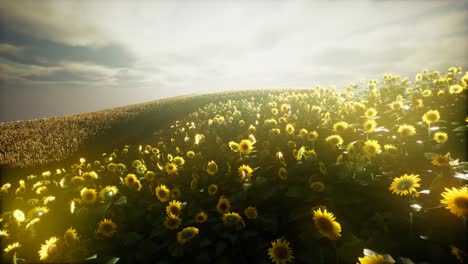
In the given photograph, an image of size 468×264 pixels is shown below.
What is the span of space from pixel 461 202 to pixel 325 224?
1040 millimetres

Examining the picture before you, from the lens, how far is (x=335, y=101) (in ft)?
25.1

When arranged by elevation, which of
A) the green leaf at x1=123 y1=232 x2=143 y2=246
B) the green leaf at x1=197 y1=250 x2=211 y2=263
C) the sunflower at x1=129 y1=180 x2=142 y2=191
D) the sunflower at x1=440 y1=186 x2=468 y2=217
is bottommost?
the green leaf at x1=197 y1=250 x2=211 y2=263

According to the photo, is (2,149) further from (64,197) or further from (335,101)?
(335,101)

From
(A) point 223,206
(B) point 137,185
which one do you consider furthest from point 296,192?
(B) point 137,185

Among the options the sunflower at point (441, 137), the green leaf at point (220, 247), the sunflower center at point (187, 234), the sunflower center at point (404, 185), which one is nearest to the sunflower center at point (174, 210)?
the sunflower center at point (187, 234)

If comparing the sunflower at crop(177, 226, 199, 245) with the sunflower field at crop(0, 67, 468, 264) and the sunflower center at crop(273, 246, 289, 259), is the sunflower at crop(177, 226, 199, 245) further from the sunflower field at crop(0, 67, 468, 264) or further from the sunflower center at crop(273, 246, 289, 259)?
the sunflower center at crop(273, 246, 289, 259)

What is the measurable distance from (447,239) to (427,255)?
0.24m

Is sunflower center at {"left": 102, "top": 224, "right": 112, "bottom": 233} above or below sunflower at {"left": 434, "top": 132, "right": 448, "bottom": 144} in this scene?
below

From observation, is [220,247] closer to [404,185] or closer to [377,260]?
[377,260]

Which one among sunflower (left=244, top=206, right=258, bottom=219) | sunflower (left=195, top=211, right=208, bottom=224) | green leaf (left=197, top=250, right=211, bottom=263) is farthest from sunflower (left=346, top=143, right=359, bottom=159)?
green leaf (left=197, top=250, right=211, bottom=263)

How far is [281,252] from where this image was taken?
230 cm

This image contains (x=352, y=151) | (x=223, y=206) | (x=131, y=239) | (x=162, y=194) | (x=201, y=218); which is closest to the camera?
(x=131, y=239)

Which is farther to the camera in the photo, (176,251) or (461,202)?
(176,251)

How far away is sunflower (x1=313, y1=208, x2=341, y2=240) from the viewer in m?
2.12
